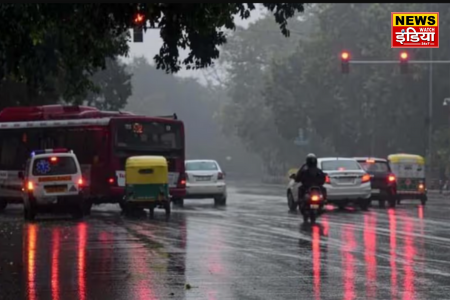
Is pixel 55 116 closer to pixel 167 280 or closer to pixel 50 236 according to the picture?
pixel 50 236

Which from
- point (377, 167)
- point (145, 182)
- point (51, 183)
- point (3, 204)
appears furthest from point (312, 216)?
point (3, 204)

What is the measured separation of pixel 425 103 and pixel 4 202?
38.9 metres

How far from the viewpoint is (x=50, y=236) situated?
931 inches

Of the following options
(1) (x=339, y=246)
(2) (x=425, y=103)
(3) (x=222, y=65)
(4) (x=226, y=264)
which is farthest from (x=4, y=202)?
(3) (x=222, y=65)

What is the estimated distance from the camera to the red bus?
34.8m

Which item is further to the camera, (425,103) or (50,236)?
(425,103)

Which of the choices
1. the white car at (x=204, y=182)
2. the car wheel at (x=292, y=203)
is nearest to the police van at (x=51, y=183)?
the car wheel at (x=292, y=203)

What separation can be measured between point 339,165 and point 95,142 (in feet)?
25.7

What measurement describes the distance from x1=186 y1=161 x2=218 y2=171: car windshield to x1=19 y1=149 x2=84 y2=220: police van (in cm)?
966

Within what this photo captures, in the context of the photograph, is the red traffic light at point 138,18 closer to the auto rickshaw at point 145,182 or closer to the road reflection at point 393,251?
the road reflection at point 393,251

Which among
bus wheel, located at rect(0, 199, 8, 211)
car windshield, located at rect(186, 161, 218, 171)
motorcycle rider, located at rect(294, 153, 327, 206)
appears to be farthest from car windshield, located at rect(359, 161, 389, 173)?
bus wheel, located at rect(0, 199, 8, 211)

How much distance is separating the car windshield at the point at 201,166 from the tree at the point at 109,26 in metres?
13.9

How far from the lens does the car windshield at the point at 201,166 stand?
1592 inches

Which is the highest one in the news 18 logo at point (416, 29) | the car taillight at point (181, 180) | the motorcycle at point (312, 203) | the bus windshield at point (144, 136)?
the news 18 logo at point (416, 29)
